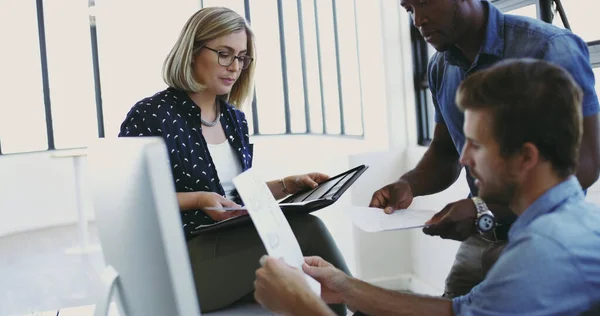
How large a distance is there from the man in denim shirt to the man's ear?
1.40 feet

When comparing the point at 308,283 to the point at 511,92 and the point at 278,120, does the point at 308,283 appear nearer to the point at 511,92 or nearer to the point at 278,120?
the point at 511,92

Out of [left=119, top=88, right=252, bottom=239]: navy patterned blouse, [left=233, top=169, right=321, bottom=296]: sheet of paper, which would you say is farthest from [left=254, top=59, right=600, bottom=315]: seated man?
[left=119, top=88, right=252, bottom=239]: navy patterned blouse

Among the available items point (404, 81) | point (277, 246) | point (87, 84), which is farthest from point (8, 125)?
point (277, 246)

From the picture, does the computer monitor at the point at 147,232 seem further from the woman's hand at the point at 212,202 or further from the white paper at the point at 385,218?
the woman's hand at the point at 212,202

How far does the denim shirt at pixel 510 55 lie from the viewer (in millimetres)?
1717

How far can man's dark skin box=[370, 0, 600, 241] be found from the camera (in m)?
1.68

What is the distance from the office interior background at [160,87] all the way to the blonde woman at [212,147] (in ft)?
6.49

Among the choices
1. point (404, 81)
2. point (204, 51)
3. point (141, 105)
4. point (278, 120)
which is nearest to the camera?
point (141, 105)

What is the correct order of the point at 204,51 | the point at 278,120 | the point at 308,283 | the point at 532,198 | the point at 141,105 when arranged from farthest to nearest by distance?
the point at 278,120, the point at 204,51, the point at 141,105, the point at 308,283, the point at 532,198

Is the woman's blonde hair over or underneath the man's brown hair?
over

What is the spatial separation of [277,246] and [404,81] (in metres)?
3.00

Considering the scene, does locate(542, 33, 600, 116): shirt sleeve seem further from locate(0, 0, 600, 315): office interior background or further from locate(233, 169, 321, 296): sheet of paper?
locate(0, 0, 600, 315): office interior background

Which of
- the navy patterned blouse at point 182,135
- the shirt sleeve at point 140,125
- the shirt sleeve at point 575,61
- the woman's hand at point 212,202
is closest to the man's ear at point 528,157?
the shirt sleeve at point 575,61

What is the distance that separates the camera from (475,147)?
4.17 feet
